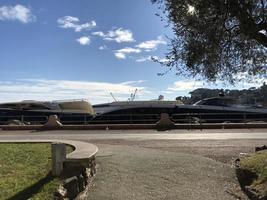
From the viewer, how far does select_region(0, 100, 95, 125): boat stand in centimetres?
4697

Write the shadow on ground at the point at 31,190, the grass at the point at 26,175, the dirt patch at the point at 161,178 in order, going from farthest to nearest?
the dirt patch at the point at 161,178 → the grass at the point at 26,175 → the shadow on ground at the point at 31,190

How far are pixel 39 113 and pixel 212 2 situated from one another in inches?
1564

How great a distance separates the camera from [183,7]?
1220 cm

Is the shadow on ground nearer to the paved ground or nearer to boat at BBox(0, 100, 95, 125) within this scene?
the paved ground

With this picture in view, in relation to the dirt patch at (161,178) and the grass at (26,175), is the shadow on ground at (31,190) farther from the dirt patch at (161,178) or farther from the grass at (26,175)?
the dirt patch at (161,178)

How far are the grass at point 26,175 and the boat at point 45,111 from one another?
30638 millimetres

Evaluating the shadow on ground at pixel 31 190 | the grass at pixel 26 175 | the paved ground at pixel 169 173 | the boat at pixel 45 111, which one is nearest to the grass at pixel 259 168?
the paved ground at pixel 169 173

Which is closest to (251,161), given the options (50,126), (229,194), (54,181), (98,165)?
(229,194)

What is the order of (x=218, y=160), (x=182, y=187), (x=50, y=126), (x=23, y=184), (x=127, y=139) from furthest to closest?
(x=50, y=126)
(x=127, y=139)
(x=218, y=160)
(x=182, y=187)
(x=23, y=184)

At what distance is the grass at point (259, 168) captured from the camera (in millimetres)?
10004

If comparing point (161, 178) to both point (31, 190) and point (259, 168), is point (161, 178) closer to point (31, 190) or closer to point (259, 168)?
point (259, 168)

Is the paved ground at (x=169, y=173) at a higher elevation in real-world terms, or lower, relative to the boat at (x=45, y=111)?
lower

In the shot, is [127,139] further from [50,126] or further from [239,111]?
[239,111]

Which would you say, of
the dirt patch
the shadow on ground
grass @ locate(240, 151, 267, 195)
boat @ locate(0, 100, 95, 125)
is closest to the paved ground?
the dirt patch
